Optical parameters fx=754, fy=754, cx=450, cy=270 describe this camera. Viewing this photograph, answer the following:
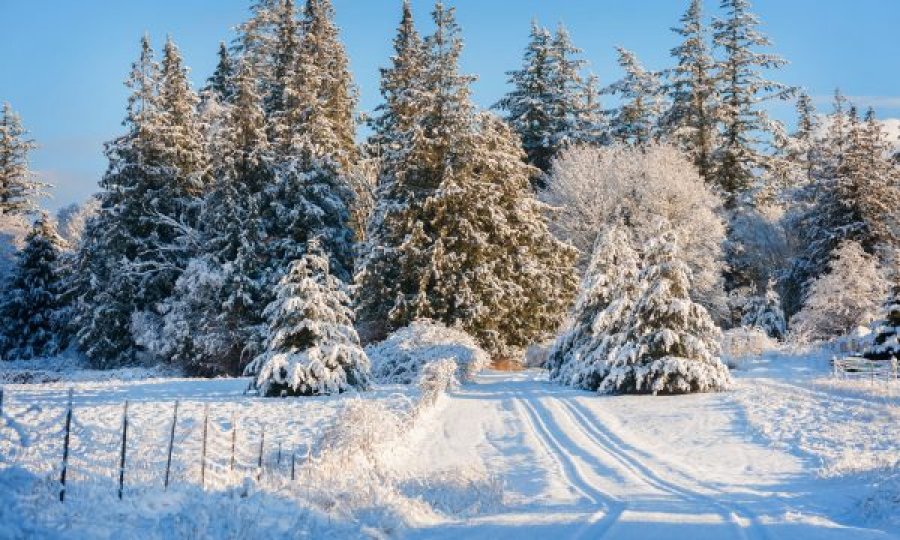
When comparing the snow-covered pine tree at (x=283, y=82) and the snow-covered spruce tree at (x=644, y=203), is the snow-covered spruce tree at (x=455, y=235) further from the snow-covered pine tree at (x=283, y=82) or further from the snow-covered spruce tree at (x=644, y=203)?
the snow-covered pine tree at (x=283, y=82)

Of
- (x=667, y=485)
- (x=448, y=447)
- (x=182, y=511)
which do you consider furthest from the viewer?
(x=448, y=447)

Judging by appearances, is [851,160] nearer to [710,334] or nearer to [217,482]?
[710,334]

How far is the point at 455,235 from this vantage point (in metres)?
32.2

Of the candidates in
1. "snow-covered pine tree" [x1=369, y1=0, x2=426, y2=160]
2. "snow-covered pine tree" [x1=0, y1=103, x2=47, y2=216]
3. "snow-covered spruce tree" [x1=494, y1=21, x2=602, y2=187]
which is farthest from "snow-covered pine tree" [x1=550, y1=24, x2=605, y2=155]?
"snow-covered pine tree" [x1=0, y1=103, x2=47, y2=216]

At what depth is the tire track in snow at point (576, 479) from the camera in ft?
29.0

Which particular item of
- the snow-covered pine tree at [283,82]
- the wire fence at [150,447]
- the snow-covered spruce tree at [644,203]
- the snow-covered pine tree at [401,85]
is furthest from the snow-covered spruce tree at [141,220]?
the snow-covered spruce tree at [644,203]

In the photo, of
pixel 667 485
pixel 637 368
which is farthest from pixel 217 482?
pixel 637 368

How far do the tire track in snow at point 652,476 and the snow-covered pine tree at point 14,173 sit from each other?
48.2 meters

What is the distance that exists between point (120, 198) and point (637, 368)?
26608 millimetres

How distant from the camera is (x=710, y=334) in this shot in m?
22.5

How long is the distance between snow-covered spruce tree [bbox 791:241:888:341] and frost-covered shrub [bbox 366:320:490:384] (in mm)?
14236

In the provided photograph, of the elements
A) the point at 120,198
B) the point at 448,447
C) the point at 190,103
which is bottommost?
the point at 448,447

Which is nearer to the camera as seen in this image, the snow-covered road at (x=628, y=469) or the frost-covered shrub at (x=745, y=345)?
the snow-covered road at (x=628, y=469)

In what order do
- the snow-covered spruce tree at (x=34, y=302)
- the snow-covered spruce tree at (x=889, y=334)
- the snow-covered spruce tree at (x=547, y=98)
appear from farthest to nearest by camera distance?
1. the snow-covered spruce tree at (x=547, y=98)
2. the snow-covered spruce tree at (x=34, y=302)
3. the snow-covered spruce tree at (x=889, y=334)
